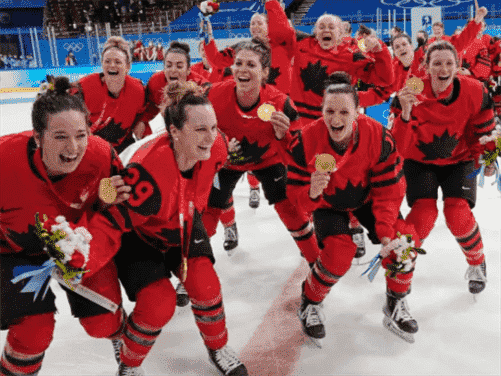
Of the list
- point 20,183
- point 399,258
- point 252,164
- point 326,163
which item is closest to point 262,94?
point 252,164

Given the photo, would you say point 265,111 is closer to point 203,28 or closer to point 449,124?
point 449,124

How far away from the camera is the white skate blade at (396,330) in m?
2.29

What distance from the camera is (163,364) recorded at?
2219 millimetres

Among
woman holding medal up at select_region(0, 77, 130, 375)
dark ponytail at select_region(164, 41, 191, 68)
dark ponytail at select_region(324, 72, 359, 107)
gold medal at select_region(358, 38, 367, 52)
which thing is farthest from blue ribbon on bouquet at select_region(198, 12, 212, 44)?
woman holding medal up at select_region(0, 77, 130, 375)

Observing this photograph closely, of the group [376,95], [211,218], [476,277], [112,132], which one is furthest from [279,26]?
[476,277]

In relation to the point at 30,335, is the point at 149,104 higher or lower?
higher

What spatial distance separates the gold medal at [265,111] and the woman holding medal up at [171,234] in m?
0.53

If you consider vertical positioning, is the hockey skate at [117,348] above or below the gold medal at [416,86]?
below

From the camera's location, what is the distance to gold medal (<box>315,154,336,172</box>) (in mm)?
2146

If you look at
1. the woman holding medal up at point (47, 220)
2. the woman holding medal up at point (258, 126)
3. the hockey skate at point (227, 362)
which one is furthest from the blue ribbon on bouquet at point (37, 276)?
the woman holding medal up at point (258, 126)

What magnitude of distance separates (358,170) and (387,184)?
15 centimetres

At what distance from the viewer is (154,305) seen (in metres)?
1.89

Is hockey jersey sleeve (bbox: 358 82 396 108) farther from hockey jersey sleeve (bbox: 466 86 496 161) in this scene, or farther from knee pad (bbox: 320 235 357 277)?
knee pad (bbox: 320 235 357 277)

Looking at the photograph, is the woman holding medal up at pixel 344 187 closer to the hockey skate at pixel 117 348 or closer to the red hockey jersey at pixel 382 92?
the hockey skate at pixel 117 348
